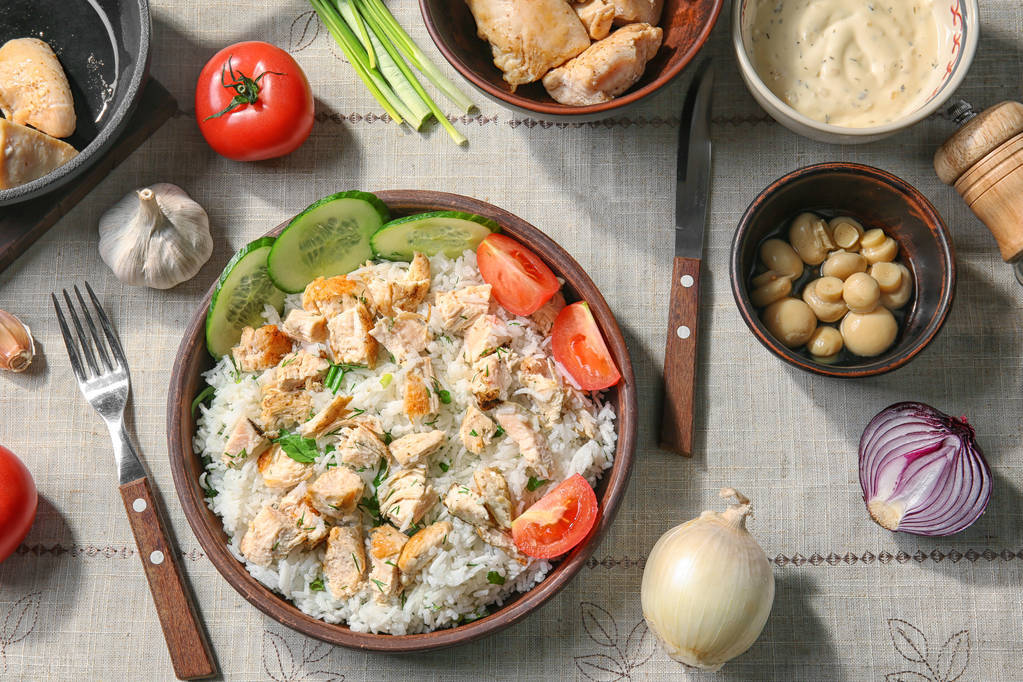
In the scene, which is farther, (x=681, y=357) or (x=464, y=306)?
(x=681, y=357)

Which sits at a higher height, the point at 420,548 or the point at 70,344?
the point at 70,344

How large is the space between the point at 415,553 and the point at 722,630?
800 millimetres

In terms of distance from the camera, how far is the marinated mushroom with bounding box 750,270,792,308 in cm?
238

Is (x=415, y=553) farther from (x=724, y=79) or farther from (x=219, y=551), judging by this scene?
(x=724, y=79)

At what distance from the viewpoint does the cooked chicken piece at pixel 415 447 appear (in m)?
2.20

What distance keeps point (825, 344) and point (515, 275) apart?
33.9 inches

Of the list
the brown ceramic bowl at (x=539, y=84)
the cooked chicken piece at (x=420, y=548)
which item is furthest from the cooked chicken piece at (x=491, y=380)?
the brown ceramic bowl at (x=539, y=84)

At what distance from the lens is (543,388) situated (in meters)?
2.25

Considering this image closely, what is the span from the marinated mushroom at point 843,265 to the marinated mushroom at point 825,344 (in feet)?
0.49

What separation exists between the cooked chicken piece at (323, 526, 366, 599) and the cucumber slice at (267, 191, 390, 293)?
694 millimetres

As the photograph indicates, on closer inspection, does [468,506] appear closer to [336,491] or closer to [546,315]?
[336,491]

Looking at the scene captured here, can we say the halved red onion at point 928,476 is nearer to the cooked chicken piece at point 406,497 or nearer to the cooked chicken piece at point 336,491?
the cooked chicken piece at point 406,497

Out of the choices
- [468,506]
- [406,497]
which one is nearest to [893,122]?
[468,506]

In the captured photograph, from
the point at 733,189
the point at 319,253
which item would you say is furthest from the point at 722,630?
the point at 319,253
